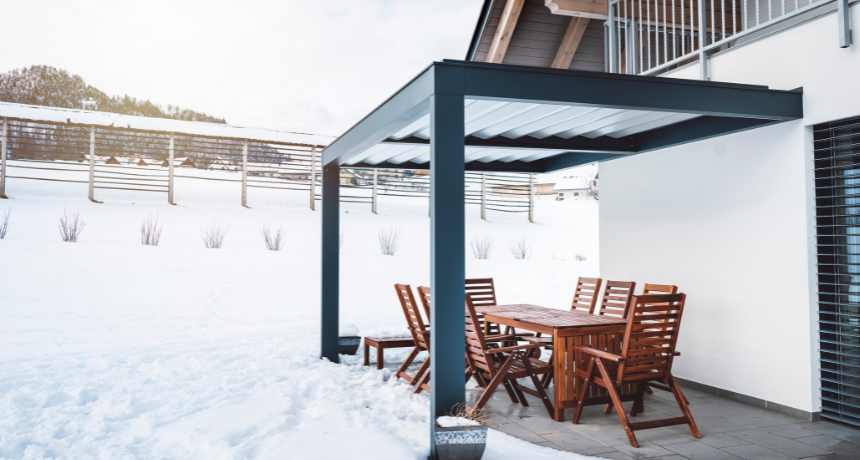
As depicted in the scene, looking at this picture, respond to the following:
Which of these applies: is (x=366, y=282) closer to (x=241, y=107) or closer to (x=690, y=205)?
(x=690, y=205)

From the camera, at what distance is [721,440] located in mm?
3586

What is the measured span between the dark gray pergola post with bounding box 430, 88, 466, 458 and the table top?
4.38 ft

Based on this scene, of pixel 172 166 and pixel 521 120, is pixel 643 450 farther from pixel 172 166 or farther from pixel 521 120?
pixel 172 166

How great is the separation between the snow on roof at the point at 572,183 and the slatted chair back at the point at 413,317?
29.0 meters

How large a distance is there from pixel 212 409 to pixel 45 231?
10322 millimetres

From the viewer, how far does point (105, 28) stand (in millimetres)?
25438

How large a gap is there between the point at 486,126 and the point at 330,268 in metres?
2.38

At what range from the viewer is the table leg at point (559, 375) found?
4.06 metres

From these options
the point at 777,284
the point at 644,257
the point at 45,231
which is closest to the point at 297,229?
the point at 45,231

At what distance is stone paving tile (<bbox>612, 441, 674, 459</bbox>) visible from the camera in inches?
131

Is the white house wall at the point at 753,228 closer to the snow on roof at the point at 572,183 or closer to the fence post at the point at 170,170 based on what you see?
the fence post at the point at 170,170

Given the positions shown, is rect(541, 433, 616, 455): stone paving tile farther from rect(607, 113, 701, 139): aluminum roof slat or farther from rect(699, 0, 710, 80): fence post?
rect(699, 0, 710, 80): fence post

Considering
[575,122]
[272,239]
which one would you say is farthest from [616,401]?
[272,239]

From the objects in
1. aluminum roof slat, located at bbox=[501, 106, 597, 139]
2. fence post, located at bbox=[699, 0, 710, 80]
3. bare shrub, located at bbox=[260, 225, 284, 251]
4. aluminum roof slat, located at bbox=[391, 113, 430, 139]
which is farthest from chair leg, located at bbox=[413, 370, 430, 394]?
bare shrub, located at bbox=[260, 225, 284, 251]
